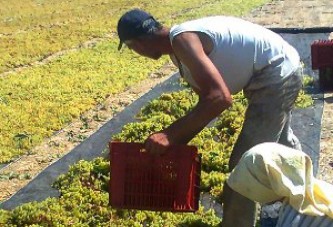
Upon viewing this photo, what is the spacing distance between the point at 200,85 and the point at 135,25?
53 cm

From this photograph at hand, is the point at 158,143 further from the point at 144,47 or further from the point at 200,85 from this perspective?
the point at 144,47

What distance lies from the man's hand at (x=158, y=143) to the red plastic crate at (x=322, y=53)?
479 cm

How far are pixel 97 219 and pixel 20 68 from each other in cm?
642

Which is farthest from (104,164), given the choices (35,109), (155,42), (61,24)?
(61,24)

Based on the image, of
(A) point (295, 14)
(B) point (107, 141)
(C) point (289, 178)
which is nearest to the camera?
(C) point (289, 178)

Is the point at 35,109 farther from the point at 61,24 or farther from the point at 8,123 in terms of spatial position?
the point at 61,24

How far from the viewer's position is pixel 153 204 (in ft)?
13.1

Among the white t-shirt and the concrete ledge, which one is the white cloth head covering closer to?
the white t-shirt

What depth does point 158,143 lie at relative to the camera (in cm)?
365

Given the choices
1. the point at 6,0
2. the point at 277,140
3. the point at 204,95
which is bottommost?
the point at 6,0

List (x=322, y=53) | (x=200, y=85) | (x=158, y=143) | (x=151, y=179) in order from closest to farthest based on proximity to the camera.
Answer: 1. (x=200, y=85)
2. (x=158, y=143)
3. (x=151, y=179)
4. (x=322, y=53)

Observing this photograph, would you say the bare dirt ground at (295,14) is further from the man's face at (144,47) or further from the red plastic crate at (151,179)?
the man's face at (144,47)

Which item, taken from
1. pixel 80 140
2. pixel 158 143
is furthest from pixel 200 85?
pixel 80 140

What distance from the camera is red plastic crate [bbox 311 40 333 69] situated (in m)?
7.97
